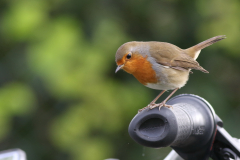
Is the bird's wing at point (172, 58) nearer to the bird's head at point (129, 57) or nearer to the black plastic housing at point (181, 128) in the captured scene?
the bird's head at point (129, 57)

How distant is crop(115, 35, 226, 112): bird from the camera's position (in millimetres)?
2505

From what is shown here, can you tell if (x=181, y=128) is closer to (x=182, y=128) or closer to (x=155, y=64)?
(x=182, y=128)

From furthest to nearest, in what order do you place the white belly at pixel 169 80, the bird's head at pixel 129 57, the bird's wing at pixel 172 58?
the bird's wing at pixel 172 58 < the white belly at pixel 169 80 < the bird's head at pixel 129 57

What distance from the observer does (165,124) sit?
1421 mm

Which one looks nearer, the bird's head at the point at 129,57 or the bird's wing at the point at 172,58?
the bird's head at the point at 129,57

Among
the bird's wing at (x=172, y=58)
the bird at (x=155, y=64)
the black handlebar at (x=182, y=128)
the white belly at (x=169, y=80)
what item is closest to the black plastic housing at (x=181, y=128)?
the black handlebar at (x=182, y=128)

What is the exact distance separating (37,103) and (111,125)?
2.81 ft

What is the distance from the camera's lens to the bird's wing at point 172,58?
273cm

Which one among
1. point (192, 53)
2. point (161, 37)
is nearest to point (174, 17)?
point (161, 37)

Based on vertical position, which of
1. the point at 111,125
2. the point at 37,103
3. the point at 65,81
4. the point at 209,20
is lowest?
the point at 111,125

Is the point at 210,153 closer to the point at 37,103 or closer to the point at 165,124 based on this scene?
the point at 165,124

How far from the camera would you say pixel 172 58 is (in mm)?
2828

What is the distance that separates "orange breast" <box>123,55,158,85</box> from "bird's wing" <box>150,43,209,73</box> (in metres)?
0.16

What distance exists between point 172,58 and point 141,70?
1.33ft
